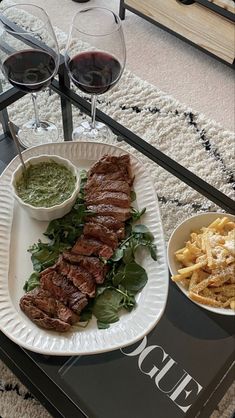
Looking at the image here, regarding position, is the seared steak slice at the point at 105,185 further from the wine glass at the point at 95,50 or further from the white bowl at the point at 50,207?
the wine glass at the point at 95,50

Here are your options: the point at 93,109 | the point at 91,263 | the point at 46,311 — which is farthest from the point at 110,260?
the point at 93,109

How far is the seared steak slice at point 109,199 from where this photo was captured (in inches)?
40.0

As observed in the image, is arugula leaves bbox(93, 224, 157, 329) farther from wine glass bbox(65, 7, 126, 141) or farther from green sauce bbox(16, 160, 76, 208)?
wine glass bbox(65, 7, 126, 141)

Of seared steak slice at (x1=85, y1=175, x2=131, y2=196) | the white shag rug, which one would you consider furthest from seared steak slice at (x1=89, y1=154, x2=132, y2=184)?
the white shag rug

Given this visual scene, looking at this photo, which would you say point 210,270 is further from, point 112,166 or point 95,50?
point 95,50

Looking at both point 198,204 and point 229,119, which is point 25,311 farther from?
point 229,119

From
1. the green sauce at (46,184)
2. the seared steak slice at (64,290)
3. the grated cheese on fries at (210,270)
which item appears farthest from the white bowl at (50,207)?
the grated cheese on fries at (210,270)

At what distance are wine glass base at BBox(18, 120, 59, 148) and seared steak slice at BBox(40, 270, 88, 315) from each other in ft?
1.40

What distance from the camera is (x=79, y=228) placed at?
100 centimetres

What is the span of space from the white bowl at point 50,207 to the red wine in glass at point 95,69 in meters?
0.17

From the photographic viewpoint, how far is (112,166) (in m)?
1.06

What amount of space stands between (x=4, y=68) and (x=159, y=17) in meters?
1.13

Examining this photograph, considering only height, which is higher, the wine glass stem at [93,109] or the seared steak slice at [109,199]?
the wine glass stem at [93,109]

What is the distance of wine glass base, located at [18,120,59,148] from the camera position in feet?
4.08
